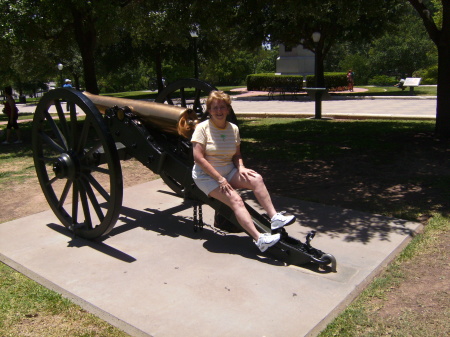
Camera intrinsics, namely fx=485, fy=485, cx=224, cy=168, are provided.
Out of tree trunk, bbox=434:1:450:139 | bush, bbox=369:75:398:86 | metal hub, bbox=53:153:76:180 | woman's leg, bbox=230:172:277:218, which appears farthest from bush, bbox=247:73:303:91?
woman's leg, bbox=230:172:277:218

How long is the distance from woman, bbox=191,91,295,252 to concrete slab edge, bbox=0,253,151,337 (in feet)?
4.04

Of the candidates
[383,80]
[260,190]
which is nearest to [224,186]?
[260,190]

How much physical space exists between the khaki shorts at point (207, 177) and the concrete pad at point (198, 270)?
60cm

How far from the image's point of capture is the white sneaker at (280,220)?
3.79m

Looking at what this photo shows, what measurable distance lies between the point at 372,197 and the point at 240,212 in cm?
248

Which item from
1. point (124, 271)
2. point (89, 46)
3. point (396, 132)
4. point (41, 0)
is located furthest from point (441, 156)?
point (89, 46)

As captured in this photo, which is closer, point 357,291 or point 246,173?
point 357,291

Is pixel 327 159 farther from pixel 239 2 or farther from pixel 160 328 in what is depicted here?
pixel 160 328

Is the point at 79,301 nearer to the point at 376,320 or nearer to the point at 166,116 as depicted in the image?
the point at 166,116

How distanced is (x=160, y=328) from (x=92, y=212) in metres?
2.79

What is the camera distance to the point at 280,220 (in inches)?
150

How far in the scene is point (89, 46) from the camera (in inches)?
543

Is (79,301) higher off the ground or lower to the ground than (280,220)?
lower

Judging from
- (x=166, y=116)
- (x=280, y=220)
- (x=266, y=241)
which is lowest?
(x=266, y=241)
